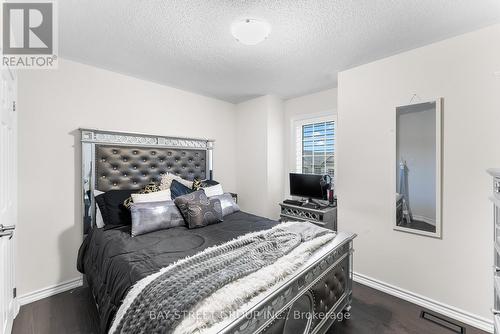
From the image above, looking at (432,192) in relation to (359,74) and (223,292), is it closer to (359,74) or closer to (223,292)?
(359,74)

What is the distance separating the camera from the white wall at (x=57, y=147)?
6.80 feet

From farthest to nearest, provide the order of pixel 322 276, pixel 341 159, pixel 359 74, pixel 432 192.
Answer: pixel 341 159 < pixel 359 74 < pixel 432 192 < pixel 322 276

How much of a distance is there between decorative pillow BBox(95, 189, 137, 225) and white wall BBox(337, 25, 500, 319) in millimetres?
2400

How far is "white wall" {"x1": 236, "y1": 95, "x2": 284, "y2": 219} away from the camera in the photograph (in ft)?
11.3

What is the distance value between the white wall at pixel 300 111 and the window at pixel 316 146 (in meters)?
0.10

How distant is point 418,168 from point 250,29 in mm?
1945

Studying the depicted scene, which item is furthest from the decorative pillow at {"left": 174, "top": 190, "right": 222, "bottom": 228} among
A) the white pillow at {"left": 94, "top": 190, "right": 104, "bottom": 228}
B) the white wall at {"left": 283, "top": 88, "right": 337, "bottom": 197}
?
the white wall at {"left": 283, "top": 88, "right": 337, "bottom": 197}

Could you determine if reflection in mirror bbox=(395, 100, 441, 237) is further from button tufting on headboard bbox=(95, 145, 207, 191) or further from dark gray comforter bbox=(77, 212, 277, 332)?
button tufting on headboard bbox=(95, 145, 207, 191)

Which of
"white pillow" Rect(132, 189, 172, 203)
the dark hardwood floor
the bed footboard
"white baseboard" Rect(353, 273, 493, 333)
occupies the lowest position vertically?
the dark hardwood floor

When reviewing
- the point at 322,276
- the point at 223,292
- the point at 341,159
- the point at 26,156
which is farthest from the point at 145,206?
the point at 341,159

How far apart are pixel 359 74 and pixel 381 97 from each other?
1.24 feet

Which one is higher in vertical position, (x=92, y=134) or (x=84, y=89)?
(x=84, y=89)

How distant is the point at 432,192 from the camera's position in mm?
2016

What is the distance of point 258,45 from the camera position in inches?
80.4
